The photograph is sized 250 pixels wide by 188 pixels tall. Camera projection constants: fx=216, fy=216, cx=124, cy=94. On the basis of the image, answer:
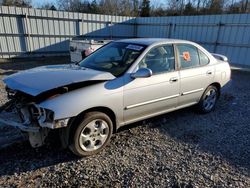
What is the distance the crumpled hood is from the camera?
9.53 ft

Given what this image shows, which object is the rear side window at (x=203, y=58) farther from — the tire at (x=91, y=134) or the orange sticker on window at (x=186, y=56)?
the tire at (x=91, y=134)

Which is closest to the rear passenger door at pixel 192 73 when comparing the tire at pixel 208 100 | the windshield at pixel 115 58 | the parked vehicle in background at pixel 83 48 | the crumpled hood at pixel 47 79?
the tire at pixel 208 100

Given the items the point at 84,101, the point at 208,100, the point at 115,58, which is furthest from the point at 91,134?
the point at 208,100

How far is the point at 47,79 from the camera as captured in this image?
3.10 m

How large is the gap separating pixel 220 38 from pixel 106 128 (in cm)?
1060

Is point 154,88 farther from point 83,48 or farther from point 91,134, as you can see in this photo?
point 83,48

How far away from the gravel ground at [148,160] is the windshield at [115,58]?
1.25m

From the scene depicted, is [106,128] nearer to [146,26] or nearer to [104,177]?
[104,177]

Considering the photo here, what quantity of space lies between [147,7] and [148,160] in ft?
114

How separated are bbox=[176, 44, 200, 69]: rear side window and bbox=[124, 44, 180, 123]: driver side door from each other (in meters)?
0.23

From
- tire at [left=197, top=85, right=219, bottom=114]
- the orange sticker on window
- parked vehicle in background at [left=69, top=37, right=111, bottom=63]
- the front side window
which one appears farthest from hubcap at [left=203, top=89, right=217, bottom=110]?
parked vehicle in background at [left=69, top=37, right=111, bottom=63]

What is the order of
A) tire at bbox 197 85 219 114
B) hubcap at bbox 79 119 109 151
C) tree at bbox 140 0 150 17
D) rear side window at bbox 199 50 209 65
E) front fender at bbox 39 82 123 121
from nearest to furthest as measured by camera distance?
front fender at bbox 39 82 123 121 → hubcap at bbox 79 119 109 151 → rear side window at bbox 199 50 209 65 → tire at bbox 197 85 219 114 → tree at bbox 140 0 150 17

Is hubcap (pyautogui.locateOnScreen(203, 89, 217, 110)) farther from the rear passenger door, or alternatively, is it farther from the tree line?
the tree line

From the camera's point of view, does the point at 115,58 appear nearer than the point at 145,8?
Yes
